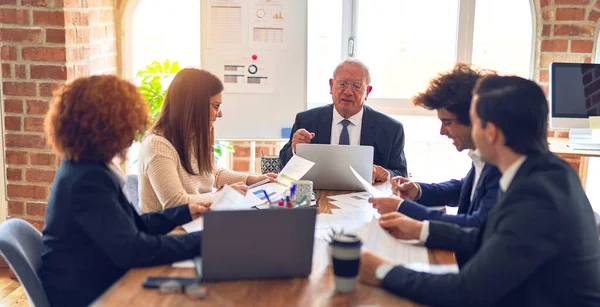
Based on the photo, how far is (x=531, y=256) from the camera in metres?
1.69

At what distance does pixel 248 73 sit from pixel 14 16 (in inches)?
51.9

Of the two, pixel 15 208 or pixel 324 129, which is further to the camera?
pixel 15 208

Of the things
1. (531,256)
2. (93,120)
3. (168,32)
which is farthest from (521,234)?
(168,32)

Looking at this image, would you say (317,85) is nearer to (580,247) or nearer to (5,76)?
(5,76)

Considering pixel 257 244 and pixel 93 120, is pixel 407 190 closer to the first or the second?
pixel 257 244

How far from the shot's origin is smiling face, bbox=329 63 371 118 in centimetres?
351

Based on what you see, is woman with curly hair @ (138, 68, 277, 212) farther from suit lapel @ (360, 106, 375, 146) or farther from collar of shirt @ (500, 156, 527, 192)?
collar of shirt @ (500, 156, 527, 192)

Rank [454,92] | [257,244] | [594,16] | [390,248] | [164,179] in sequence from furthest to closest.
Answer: [594,16] < [164,179] < [454,92] < [390,248] < [257,244]

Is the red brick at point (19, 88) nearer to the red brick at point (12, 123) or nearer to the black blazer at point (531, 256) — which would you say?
the red brick at point (12, 123)

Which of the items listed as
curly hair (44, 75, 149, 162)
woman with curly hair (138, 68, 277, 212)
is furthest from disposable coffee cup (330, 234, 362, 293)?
woman with curly hair (138, 68, 277, 212)

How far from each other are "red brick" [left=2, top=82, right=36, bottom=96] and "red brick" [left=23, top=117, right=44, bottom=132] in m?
0.13

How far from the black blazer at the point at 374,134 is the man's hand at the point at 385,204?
100cm

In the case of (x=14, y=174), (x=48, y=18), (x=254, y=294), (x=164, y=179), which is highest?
(x=48, y=18)

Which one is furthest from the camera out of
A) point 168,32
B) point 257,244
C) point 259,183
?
point 168,32
